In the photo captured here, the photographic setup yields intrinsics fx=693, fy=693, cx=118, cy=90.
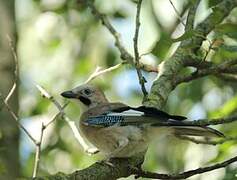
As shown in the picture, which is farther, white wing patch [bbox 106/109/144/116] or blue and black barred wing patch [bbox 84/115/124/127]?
blue and black barred wing patch [bbox 84/115/124/127]

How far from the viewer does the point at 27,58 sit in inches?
364

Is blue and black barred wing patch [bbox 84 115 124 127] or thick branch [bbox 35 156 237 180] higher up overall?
thick branch [bbox 35 156 237 180]

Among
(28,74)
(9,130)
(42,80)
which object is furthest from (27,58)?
(9,130)

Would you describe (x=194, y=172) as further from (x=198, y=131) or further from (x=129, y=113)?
(x=129, y=113)

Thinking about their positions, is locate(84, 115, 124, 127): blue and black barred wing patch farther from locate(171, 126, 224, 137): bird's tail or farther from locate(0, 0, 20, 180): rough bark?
locate(0, 0, 20, 180): rough bark

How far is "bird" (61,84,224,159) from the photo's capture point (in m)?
4.07

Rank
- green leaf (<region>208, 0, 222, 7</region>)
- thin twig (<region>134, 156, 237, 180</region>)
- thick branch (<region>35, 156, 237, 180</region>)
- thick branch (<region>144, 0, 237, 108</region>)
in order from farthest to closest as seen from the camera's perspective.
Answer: thick branch (<region>144, 0, 237, 108</region>) < green leaf (<region>208, 0, 222, 7</region>) < thin twig (<region>134, 156, 237, 180</region>) < thick branch (<region>35, 156, 237, 180</region>)

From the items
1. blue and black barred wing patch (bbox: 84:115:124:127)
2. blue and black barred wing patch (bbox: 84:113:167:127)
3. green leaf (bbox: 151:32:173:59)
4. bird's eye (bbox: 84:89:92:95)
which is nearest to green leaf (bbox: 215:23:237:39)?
green leaf (bbox: 151:32:173:59)

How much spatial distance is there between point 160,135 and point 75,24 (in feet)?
12.7

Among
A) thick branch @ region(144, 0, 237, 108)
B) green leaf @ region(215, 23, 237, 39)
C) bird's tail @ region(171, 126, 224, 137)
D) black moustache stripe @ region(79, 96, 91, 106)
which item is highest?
green leaf @ region(215, 23, 237, 39)

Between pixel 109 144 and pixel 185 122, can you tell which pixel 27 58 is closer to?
pixel 109 144

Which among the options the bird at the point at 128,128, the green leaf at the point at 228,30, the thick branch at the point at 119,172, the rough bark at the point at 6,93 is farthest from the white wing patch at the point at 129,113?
the rough bark at the point at 6,93

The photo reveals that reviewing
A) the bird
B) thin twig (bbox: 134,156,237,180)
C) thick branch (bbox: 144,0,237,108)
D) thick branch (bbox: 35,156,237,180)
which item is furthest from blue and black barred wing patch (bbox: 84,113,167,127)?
thin twig (bbox: 134,156,237,180)

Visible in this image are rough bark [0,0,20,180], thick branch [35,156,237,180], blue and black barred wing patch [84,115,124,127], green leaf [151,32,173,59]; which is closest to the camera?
thick branch [35,156,237,180]
